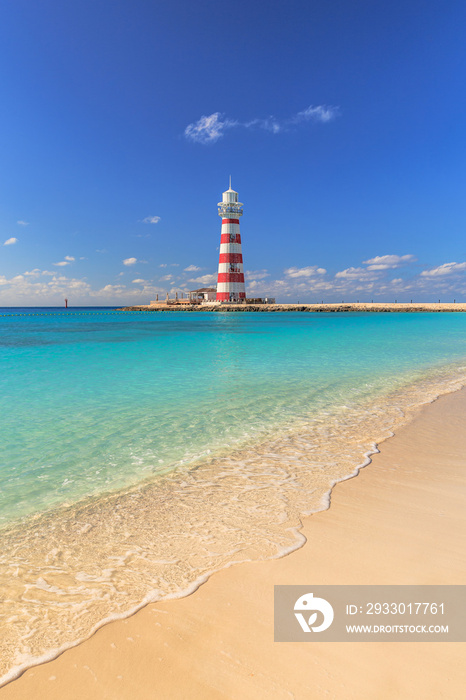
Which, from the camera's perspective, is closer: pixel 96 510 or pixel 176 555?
pixel 176 555

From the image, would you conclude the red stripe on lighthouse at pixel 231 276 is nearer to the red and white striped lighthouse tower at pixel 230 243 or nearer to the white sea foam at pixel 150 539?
the red and white striped lighthouse tower at pixel 230 243

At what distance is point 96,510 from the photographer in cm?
364

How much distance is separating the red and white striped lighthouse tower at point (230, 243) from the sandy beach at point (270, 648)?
54327 millimetres

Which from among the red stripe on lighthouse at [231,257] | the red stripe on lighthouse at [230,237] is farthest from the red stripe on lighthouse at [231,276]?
the red stripe on lighthouse at [230,237]

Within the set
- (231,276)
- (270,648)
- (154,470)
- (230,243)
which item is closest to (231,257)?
(230,243)

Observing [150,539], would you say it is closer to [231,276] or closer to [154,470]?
[154,470]

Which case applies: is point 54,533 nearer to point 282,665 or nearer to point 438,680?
point 282,665

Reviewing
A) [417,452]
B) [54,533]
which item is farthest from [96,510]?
[417,452]

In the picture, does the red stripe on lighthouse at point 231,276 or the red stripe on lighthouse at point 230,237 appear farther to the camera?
the red stripe on lighthouse at point 231,276

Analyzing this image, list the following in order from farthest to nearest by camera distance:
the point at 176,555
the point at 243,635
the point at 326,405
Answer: the point at 326,405 → the point at 176,555 → the point at 243,635

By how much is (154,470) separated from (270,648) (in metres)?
2.85

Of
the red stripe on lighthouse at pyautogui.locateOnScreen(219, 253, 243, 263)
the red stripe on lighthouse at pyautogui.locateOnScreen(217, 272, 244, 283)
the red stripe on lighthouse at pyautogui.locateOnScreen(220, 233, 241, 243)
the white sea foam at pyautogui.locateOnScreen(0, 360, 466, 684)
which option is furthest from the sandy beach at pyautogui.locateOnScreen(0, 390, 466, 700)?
the red stripe on lighthouse at pyautogui.locateOnScreen(217, 272, 244, 283)

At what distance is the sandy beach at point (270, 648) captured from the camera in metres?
→ 1.78

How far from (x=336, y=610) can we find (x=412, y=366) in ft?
40.7
